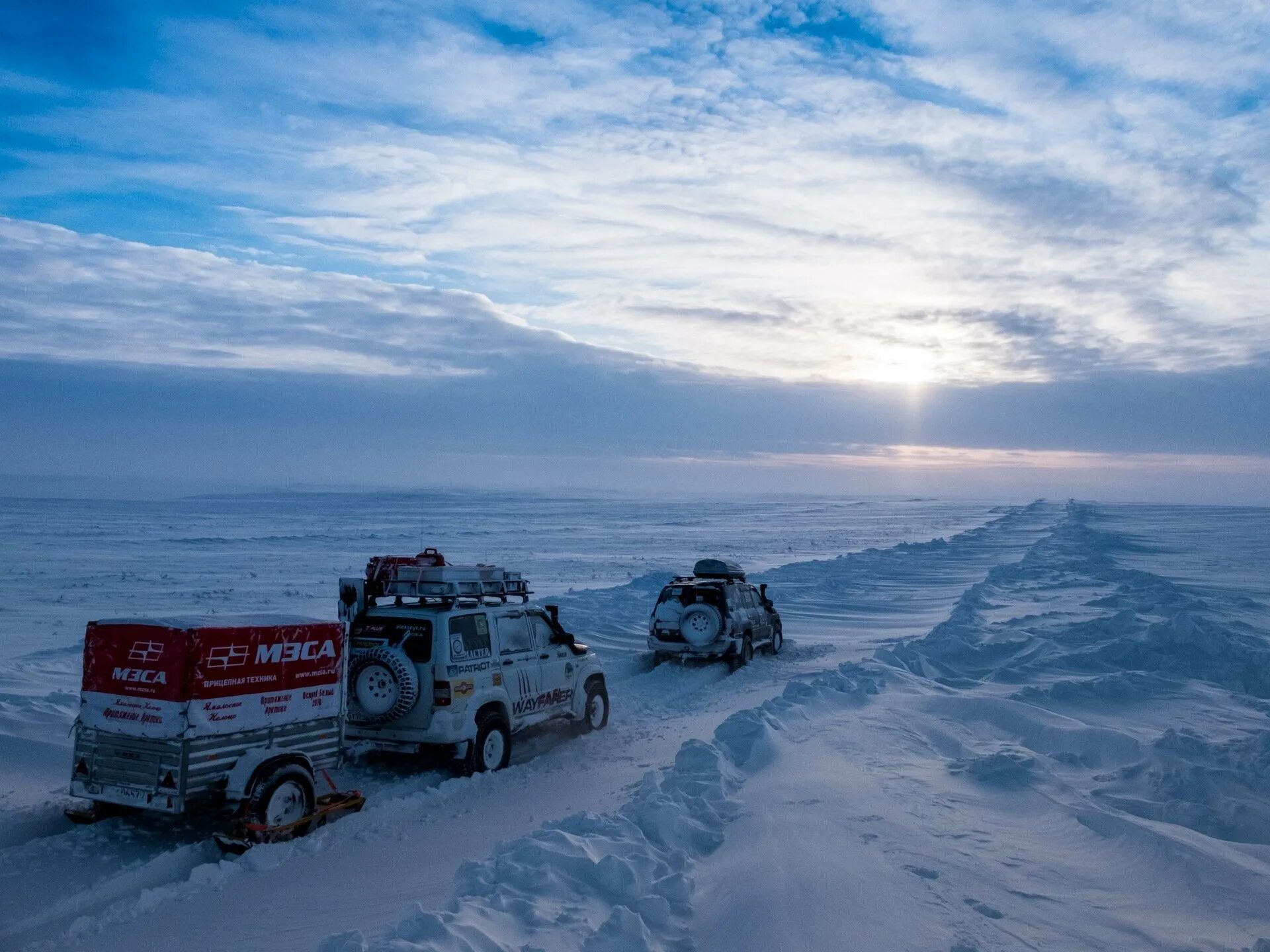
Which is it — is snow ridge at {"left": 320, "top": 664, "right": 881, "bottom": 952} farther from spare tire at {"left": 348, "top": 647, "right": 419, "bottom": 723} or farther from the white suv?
spare tire at {"left": 348, "top": 647, "right": 419, "bottom": 723}

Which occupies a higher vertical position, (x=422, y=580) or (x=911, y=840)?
(x=422, y=580)

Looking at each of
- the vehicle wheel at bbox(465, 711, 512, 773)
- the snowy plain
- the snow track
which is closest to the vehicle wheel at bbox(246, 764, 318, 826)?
the snowy plain

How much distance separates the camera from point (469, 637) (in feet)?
34.7

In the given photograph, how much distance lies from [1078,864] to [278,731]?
6.87 m

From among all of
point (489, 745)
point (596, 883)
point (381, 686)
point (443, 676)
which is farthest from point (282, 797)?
point (596, 883)

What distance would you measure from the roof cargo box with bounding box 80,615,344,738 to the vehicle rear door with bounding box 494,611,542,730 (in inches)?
112

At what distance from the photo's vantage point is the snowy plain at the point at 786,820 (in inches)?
239

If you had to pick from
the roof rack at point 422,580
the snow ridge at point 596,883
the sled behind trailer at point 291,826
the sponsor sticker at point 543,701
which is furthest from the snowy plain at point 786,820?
the roof rack at point 422,580

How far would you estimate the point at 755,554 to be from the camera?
47.5m

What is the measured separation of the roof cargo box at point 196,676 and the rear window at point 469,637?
6.08 ft

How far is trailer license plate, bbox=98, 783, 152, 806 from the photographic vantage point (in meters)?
7.59

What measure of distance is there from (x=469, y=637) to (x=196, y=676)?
342cm

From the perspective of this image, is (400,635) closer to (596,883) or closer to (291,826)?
(291,826)

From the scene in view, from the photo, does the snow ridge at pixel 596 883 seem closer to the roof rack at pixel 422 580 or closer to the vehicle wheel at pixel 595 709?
the roof rack at pixel 422 580
